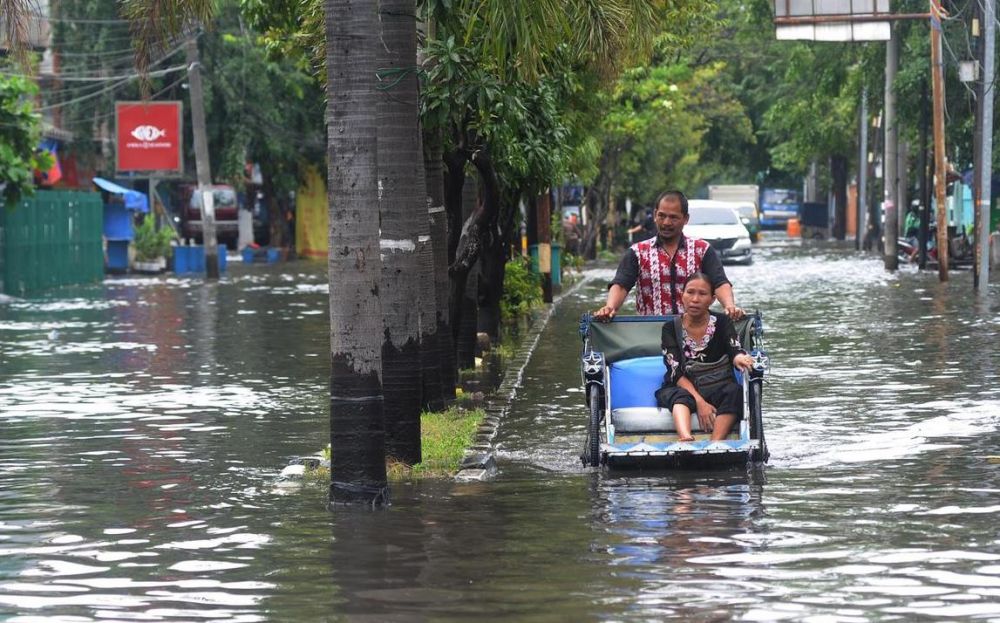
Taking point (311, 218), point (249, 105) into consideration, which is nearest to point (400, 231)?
point (249, 105)

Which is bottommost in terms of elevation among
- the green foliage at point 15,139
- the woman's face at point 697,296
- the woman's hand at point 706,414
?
the woman's hand at point 706,414

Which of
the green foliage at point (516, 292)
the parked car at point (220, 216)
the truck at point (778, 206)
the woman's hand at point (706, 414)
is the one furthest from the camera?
the truck at point (778, 206)

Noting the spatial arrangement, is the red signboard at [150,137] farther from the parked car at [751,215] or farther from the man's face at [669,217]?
the man's face at [669,217]

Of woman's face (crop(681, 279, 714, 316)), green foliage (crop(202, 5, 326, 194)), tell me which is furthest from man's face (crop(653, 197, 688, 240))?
green foliage (crop(202, 5, 326, 194))

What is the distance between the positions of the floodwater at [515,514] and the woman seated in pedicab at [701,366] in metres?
0.37

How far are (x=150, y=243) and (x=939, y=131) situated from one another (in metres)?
23.3

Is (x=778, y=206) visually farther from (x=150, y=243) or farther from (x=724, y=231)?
(x=724, y=231)

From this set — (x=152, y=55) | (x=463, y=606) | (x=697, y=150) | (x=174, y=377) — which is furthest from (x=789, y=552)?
(x=697, y=150)

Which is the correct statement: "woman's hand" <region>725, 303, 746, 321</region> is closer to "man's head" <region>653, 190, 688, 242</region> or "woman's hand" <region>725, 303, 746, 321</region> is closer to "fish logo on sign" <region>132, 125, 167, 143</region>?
"man's head" <region>653, 190, 688, 242</region>

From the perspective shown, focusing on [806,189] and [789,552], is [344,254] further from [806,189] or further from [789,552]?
[806,189]

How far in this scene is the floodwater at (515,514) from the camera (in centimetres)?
795

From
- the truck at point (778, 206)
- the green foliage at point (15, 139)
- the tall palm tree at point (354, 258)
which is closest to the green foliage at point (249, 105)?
the green foliage at point (15, 139)

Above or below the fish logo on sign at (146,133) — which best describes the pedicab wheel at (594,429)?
below

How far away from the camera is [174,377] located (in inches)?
737
